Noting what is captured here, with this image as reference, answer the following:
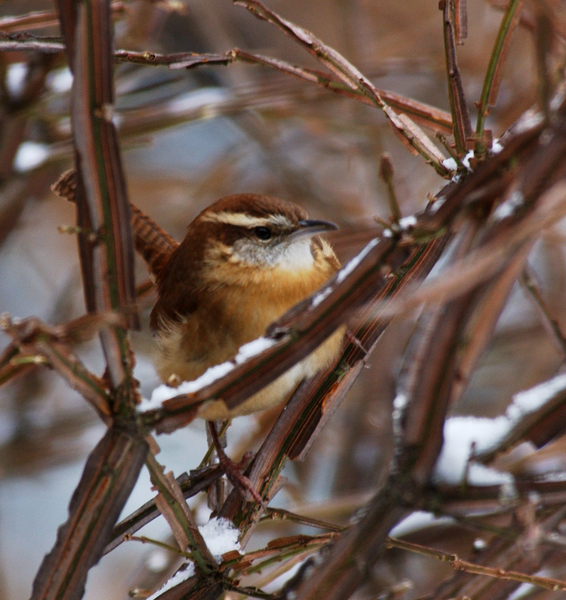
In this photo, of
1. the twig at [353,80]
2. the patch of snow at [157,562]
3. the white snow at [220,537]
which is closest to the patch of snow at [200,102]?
the twig at [353,80]

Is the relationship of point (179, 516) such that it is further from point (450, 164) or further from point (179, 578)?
point (450, 164)

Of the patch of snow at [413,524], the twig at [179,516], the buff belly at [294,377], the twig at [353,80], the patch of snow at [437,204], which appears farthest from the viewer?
the patch of snow at [413,524]

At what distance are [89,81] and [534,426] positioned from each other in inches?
43.8

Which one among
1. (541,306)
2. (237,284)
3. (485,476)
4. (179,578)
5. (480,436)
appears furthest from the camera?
(237,284)

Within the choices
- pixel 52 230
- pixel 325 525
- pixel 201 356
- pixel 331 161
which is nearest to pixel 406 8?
pixel 331 161

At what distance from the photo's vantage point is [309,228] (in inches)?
116

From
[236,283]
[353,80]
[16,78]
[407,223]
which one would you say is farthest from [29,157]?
[407,223]

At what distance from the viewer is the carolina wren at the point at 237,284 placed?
2.73 m

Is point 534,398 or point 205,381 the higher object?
point 205,381

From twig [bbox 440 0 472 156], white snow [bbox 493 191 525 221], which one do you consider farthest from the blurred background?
white snow [bbox 493 191 525 221]

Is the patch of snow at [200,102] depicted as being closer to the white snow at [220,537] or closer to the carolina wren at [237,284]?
the carolina wren at [237,284]

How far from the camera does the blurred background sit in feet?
12.5

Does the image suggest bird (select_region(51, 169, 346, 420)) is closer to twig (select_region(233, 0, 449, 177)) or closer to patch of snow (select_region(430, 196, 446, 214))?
twig (select_region(233, 0, 449, 177))

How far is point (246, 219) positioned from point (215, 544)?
4.76 ft
